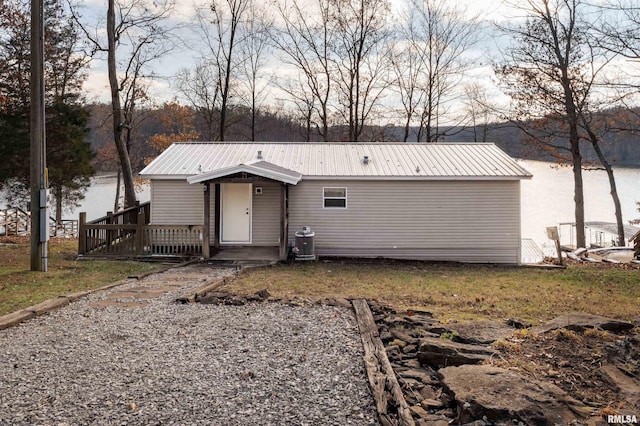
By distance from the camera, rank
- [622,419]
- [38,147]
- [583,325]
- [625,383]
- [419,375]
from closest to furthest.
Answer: [622,419]
[625,383]
[419,375]
[583,325]
[38,147]

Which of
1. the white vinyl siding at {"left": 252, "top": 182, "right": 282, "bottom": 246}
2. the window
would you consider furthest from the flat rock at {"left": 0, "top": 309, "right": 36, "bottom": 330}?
the window

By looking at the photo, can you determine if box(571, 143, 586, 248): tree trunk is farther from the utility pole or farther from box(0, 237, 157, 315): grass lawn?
the utility pole

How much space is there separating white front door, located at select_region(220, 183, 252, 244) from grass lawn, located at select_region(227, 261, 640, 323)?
270cm

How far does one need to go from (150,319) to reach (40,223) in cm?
583

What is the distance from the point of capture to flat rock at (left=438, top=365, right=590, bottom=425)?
3.03 metres

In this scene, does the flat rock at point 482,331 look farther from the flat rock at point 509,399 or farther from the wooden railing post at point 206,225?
the wooden railing post at point 206,225

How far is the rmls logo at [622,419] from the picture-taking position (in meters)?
2.94

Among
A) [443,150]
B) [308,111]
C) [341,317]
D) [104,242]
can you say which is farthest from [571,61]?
[104,242]

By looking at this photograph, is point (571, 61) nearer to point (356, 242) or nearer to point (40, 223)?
point (356, 242)

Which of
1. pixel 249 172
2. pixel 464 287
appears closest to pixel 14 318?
pixel 249 172

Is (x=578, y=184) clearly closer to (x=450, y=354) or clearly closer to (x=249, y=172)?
(x=249, y=172)

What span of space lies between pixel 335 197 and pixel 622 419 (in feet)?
36.0

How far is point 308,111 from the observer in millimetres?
27344

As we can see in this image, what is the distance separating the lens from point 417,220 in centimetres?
1369
